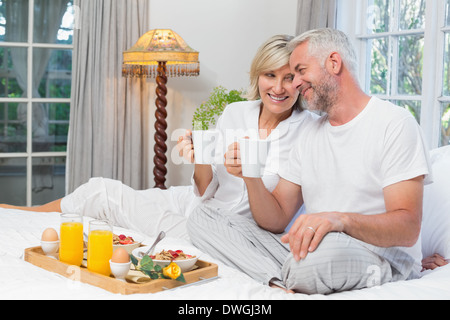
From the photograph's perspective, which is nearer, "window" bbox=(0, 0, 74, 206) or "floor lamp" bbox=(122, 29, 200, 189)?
"floor lamp" bbox=(122, 29, 200, 189)

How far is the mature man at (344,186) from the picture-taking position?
1472mm

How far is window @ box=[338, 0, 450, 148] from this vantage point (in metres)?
3.03

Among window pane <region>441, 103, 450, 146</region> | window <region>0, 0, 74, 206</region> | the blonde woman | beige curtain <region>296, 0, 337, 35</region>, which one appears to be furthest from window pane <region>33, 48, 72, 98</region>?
window pane <region>441, 103, 450, 146</region>

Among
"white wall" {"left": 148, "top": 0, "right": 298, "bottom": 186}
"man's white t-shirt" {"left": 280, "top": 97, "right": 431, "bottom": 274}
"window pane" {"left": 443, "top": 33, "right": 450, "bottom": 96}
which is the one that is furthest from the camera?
"white wall" {"left": 148, "top": 0, "right": 298, "bottom": 186}

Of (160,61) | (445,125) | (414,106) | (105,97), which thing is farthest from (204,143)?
(105,97)

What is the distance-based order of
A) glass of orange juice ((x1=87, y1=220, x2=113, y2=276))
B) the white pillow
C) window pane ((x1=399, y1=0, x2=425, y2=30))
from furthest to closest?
window pane ((x1=399, y1=0, x2=425, y2=30))
the white pillow
glass of orange juice ((x1=87, y1=220, x2=113, y2=276))

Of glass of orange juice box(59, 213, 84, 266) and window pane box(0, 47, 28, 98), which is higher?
window pane box(0, 47, 28, 98)

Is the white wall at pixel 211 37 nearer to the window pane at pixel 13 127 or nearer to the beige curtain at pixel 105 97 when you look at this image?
the beige curtain at pixel 105 97

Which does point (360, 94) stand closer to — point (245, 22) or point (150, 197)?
point (150, 197)

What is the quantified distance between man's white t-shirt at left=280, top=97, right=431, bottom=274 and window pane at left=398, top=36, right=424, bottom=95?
1656 millimetres

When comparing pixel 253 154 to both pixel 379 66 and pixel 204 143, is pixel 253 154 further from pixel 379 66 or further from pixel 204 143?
pixel 379 66

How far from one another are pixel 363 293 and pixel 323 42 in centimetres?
80

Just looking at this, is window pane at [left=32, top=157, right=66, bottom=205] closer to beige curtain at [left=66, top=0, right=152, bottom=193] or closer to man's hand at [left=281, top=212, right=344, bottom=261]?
beige curtain at [left=66, top=0, right=152, bottom=193]

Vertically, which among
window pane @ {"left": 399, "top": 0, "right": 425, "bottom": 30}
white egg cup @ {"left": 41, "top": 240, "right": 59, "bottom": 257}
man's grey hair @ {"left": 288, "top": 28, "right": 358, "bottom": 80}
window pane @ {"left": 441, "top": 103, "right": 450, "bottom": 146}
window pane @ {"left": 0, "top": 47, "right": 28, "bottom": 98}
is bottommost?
white egg cup @ {"left": 41, "top": 240, "right": 59, "bottom": 257}
